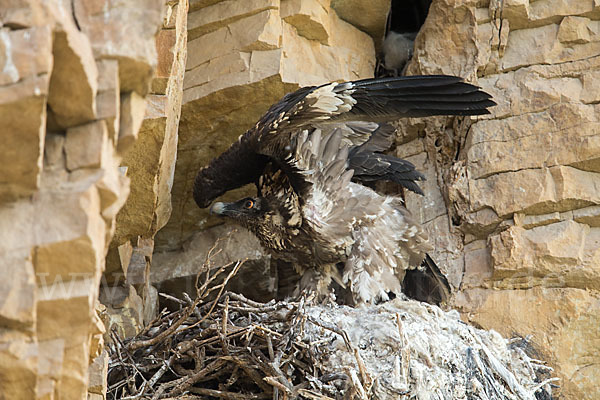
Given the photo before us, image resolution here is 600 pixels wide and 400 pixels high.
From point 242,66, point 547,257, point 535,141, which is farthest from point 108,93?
point 535,141

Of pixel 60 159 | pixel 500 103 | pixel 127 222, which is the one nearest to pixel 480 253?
pixel 500 103

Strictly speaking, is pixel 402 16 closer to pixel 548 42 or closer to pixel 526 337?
pixel 548 42

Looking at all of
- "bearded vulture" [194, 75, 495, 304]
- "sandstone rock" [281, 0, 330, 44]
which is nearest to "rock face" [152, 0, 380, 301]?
"sandstone rock" [281, 0, 330, 44]

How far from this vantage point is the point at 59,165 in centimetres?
220

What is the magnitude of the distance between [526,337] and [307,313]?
4.85 ft

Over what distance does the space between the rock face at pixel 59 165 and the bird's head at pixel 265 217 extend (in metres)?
2.62

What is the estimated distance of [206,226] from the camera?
6.21m

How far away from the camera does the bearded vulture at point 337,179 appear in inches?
181

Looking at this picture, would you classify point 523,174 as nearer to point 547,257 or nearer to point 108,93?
point 547,257

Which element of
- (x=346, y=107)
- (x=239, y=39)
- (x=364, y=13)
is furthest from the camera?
(x=364, y=13)

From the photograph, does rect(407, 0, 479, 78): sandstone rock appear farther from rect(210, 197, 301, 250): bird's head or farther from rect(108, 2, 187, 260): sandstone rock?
rect(108, 2, 187, 260): sandstone rock

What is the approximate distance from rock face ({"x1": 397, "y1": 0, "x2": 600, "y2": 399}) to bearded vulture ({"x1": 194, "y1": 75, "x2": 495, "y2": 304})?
0.36 meters

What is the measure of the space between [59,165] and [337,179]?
2.88m

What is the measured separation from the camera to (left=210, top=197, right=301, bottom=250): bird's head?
489 centimetres
